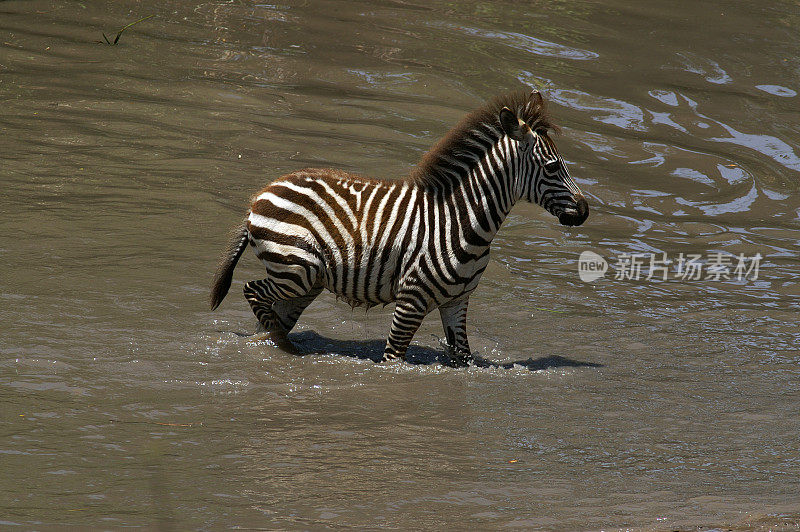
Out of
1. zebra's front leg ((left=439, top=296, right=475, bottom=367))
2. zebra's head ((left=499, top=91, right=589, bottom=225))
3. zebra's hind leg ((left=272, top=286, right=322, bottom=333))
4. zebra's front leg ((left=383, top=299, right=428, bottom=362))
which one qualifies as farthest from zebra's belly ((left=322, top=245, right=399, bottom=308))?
zebra's head ((left=499, top=91, right=589, bottom=225))

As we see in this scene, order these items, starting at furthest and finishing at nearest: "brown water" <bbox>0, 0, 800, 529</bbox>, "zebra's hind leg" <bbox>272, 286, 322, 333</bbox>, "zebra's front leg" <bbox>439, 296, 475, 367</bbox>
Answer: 1. "zebra's hind leg" <bbox>272, 286, 322, 333</bbox>
2. "zebra's front leg" <bbox>439, 296, 475, 367</bbox>
3. "brown water" <bbox>0, 0, 800, 529</bbox>

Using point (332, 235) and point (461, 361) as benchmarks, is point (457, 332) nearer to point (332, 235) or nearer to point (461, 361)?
point (461, 361)

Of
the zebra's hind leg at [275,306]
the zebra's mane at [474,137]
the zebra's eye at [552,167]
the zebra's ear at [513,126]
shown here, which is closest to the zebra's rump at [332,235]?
the zebra's hind leg at [275,306]

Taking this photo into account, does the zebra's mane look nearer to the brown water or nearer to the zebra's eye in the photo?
the zebra's eye

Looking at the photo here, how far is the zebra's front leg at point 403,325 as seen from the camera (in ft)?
23.5

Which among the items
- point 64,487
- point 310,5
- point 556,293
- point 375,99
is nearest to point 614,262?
point 556,293

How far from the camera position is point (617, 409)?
6.95 meters

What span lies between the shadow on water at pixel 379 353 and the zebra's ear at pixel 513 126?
1.87 metres

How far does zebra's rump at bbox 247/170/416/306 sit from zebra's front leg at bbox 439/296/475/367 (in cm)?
49

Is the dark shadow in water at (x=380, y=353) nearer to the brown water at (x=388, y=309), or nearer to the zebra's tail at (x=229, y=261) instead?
the brown water at (x=388, y=309)

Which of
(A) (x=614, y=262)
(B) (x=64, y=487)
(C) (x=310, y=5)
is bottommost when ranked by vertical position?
(B) (x=64, y=487)

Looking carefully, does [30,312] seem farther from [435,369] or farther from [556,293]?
[556,293]

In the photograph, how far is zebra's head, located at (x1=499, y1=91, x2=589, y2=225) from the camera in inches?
285

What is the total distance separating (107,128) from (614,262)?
665 cm
